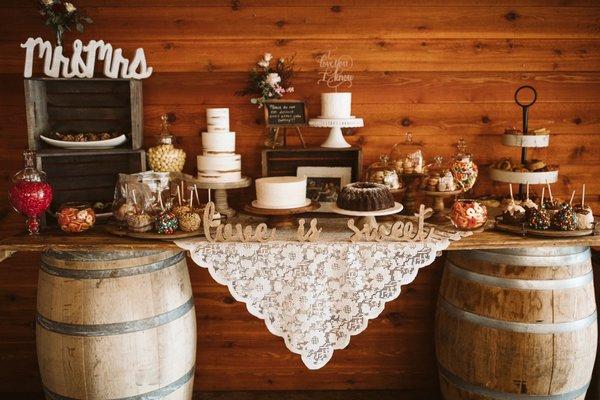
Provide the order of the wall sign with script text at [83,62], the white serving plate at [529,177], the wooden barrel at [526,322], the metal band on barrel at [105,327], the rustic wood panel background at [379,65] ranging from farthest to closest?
the rustic wood panel background at [379,65]
the white serving plate at [529,177]
the wall sign with script text at [83,62]
the wooden barrel at [526,322]
the metal band on barrel at [105,327]

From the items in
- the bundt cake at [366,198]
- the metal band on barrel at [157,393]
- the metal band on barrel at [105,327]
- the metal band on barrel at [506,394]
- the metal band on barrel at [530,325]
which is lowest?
the metal band on barrel at [506,394]

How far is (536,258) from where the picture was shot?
7.64ft

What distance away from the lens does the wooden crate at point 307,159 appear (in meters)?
2.73

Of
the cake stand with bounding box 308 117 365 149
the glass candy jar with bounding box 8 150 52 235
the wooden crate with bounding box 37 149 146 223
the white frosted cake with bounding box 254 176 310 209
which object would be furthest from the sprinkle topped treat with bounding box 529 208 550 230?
the glass candy jar with bounding box 8 150 52 235

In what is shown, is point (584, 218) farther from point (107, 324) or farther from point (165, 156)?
point (107, 324)

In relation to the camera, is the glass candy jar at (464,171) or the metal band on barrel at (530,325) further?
the glass candy jar at (464,171)

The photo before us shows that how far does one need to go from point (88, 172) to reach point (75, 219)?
1.48ft

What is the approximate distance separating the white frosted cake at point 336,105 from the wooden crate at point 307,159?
0.17 metres

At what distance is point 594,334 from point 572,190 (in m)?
0.91

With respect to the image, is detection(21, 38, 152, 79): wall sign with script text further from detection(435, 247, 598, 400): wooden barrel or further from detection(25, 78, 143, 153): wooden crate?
detection(435, 247, 598, 400): wooden barrel

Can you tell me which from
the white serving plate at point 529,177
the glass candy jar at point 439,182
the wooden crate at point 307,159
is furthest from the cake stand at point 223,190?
the white serving plate at point 529,177

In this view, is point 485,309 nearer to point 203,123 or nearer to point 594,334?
point 594,334

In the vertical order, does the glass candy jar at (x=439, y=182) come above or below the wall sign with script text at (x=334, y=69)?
below

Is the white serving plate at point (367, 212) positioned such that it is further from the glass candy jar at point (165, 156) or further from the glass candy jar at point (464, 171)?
the glass candy jar at point (165, 156)
